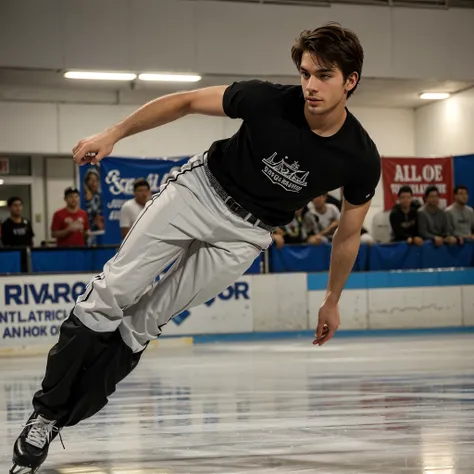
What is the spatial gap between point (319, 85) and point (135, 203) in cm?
833

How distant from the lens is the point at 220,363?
28.2 ft

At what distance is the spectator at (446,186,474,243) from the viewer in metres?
14.0

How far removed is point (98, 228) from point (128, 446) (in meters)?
8.39

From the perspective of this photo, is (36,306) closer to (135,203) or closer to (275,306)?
(135,203)

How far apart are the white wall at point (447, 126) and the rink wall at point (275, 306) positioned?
16.8 feet

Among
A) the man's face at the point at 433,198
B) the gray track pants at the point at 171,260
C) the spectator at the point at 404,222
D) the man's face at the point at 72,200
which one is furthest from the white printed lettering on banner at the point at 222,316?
the gray track pants at the point at 171,260

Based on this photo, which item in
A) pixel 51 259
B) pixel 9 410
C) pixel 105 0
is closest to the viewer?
pixel 9 410

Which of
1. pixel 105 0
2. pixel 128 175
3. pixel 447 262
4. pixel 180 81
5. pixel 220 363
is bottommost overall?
pixel 220 363

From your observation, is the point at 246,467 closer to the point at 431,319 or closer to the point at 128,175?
the point at 128,175

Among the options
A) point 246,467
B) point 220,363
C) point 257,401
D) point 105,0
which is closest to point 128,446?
point 246,467

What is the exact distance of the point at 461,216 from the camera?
1409 cm

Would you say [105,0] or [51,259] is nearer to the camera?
[51,259]

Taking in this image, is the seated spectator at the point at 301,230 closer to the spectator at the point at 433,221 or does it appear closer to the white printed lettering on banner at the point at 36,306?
the spectator at the point at 433,221

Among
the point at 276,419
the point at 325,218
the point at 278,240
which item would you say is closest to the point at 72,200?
the point at 278,240
